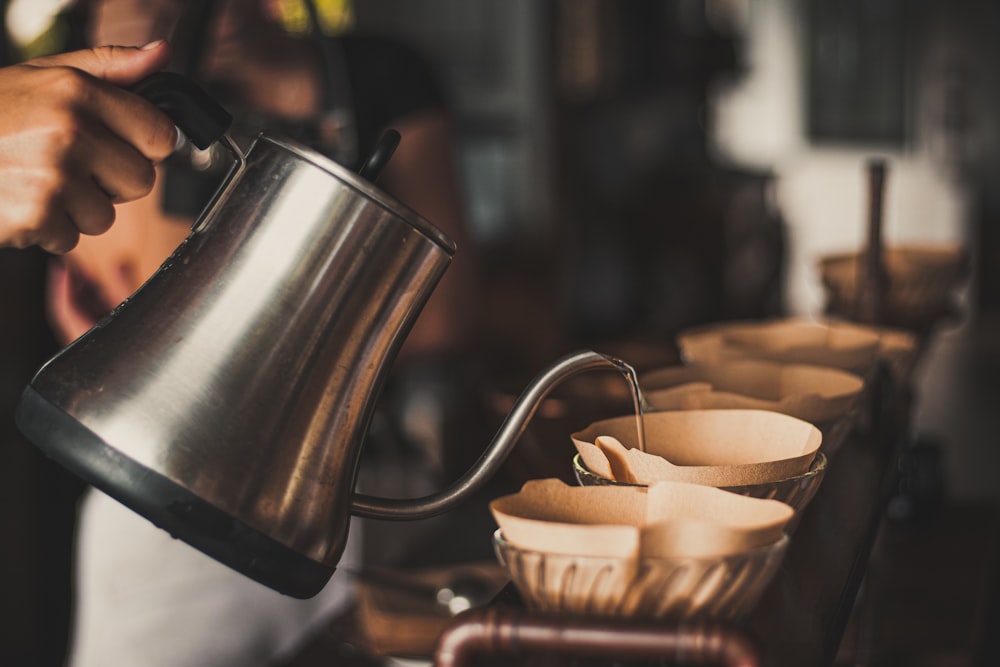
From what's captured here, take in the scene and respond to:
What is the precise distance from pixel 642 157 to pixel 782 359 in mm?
4750

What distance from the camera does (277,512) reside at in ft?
2.07

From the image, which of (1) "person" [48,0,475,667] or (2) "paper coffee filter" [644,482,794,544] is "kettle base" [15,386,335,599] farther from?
(1) "person" [48,0,475,667]

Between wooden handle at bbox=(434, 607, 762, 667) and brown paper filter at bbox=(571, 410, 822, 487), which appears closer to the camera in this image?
wooden handle at bbox=(434, 607, 762, 667)

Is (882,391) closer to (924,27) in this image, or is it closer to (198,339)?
(198,339)

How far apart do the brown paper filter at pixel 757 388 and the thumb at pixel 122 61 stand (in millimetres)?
439

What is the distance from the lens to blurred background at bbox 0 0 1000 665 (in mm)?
2477

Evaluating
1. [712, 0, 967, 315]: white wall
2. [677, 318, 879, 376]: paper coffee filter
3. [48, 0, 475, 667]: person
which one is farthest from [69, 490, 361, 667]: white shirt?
[712, 0, 967, 315]: white wall

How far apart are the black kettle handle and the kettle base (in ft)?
0.64

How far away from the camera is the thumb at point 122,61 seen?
2.27ft

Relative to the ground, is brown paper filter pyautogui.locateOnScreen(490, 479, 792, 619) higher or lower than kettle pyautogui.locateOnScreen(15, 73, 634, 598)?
lower

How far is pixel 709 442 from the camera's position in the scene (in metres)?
0.77

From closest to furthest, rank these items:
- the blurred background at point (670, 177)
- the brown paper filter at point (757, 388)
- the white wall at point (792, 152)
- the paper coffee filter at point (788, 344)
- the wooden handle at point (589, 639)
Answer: the wooden handle at point (589, 639) → the brown paper filter at point (757, 388) → the paper coffee filter at point (788, 344) → the blurred background at point (670, 177) → the white wall at point (792, 152)

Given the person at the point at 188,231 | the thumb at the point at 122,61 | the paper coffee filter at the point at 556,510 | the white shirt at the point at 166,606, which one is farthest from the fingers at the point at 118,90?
the white shirt at the point at 166,606

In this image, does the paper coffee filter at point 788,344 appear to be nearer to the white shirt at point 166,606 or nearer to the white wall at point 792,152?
the white shirt at point 166,606
